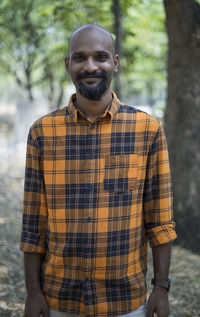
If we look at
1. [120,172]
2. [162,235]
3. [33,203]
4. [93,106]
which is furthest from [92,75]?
[162,235]

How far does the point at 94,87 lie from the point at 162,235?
0.83 m

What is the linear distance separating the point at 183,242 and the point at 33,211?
383 cm

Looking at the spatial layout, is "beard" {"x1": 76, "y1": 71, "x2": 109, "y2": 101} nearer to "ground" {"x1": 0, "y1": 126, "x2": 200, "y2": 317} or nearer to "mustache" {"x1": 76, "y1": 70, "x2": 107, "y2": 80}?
"mustache" {"x1": 76, "y1": 70, "x2": 107, "y2": 80}

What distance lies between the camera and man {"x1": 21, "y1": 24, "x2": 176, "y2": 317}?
70.4 inches

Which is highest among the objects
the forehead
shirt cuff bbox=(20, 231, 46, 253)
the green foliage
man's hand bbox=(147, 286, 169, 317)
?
the green foliage

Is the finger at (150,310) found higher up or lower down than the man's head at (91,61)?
lower down

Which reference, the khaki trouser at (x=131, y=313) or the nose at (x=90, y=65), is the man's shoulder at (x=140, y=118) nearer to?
the nose at (x=90, y=65)

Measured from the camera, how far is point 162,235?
1.87 meters

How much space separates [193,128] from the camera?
5172 mm

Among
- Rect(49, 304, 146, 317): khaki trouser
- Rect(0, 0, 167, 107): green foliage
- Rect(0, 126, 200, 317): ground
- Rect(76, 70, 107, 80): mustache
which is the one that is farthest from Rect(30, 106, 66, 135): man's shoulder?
Rect(0, 0, 167, 107): green foliage

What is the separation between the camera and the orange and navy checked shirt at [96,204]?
5.85ft

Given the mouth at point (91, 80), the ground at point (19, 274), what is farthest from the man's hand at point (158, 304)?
the ground at point (19, 274)

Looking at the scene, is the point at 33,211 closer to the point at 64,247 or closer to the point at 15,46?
the point at 64,247

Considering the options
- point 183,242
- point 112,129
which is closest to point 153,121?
point 112,129
